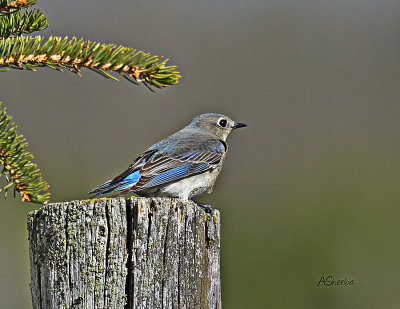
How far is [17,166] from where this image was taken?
3.37 meters

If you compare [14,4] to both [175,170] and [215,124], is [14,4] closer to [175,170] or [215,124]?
[175,170]

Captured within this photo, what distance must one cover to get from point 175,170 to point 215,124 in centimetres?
142

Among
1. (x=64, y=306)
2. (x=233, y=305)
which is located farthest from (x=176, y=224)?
(x=233, y=305)

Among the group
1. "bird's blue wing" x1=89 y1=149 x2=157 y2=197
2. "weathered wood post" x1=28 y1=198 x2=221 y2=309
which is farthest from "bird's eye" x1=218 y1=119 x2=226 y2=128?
"weathered wood post" x1=28 y1=198 x2=221 y2=309

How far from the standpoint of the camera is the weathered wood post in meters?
2.95

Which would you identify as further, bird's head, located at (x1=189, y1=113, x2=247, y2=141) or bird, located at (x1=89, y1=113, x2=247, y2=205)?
bird's head, located at (x1=189, y1=113, x2=247, y2=141)

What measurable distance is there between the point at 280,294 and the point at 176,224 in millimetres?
2595

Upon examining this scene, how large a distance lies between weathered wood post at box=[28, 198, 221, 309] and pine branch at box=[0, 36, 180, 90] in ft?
2.03

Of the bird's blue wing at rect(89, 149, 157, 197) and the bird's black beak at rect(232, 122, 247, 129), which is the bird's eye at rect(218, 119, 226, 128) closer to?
the bird's black beak at rect(232, 122, 247, 129)

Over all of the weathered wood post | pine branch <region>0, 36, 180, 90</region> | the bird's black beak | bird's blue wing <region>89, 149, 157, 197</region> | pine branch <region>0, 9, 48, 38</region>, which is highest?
pine branch <region>0, 9, 48, 38</region>

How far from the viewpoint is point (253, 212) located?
6.37 meters

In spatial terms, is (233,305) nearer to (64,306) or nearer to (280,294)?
(280,294)

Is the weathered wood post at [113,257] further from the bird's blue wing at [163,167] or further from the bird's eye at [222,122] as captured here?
the bird's eye at [222,122]

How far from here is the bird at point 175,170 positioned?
5051 mm
